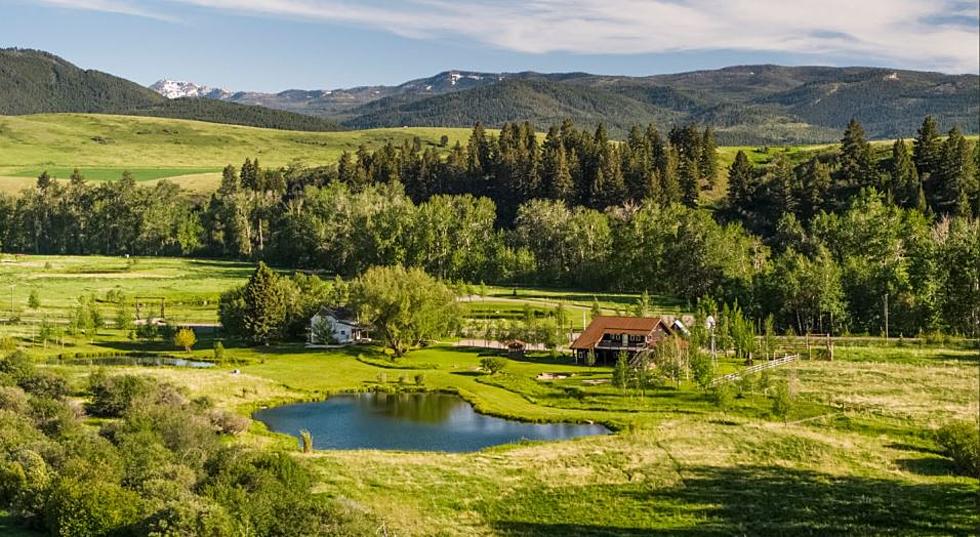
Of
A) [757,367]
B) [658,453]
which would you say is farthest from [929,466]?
[757,367]

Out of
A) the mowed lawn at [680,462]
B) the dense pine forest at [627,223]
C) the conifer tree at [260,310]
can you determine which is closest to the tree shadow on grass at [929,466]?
the mowed lawn at [680,462]

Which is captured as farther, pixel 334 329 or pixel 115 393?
pixel 334 329

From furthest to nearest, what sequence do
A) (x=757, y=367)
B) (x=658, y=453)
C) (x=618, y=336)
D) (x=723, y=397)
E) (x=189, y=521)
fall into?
(x=618, y=336), (x=757, y=367), (x=723, y=397), (x=658, y=453), (x=189, y=521)

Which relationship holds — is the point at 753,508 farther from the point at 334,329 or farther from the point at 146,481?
the point at 334,329

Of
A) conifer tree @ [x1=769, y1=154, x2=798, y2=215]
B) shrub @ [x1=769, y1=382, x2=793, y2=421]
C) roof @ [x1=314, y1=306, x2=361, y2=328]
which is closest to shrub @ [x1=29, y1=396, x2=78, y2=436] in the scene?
shrub @ [x1=769, y1=382, x2=793, y2=421]

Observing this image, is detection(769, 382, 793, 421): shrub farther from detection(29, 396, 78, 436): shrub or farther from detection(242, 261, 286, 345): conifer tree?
detection(242, 261, 286, 345): conifer tree

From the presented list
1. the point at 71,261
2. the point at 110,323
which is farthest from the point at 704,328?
the point at 71,261
